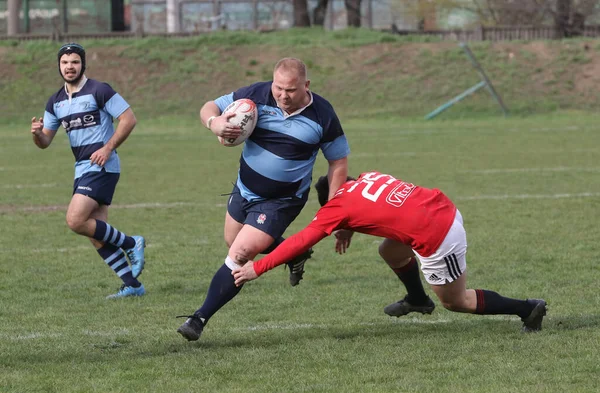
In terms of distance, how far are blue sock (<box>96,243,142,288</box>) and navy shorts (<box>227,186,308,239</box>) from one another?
163 centimetres

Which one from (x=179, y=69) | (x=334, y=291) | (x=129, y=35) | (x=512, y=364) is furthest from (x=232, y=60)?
(x=512, y=364)

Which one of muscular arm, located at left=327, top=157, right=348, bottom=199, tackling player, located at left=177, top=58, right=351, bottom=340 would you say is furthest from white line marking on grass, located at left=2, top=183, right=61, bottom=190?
muscular arm, located at left=327, top=157, right=348, bottom=199

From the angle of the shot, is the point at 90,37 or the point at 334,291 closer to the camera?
the point at 334,291

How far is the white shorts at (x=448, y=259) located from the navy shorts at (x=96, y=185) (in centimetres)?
305

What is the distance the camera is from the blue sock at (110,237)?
7527 mm

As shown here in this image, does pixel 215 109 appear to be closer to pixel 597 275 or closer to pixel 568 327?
pixel 568 327

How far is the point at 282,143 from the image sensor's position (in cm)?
581

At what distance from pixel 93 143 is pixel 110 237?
2.40ft

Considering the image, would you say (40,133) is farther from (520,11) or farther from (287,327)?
(520,11)

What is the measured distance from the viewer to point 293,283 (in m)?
6.49

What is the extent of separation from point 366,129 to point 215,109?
19327 millimetres

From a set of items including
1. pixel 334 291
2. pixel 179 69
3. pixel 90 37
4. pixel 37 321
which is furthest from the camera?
pixel 90 37

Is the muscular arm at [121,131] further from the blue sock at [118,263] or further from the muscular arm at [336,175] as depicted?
the muscular arm at [336,175]

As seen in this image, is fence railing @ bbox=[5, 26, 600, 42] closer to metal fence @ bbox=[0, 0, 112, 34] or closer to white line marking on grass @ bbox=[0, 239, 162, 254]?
metal fence @ bbox=[0, 0, 112, 34]
